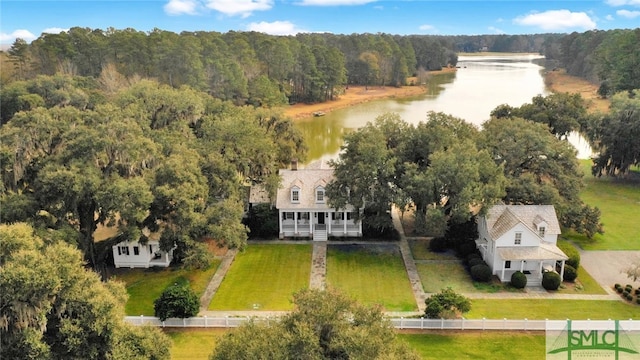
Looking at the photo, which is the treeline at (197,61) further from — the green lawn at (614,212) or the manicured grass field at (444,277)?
the manicured grass field at (444,277)

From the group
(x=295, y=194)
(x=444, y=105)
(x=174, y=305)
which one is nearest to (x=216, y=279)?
(x=174, y=305)

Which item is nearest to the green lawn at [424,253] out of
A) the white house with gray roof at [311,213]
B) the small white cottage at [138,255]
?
the white house with gray roof at [311,213]

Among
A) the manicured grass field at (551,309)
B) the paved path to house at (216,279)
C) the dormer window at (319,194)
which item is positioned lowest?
the manicured grass field at (551,309)

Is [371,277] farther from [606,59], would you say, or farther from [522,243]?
[606,59]

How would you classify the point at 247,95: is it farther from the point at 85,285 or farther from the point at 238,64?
the point at 85,285

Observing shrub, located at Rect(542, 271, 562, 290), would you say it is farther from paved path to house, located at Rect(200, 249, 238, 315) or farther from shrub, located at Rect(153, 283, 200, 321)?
shrub, located at Rect(153, 283, 200, 321)

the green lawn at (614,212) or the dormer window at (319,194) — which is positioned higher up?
the dormer window at (319,194)

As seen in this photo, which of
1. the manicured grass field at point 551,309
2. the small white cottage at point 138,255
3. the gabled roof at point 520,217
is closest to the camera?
the manicured grass field at point 551,309
